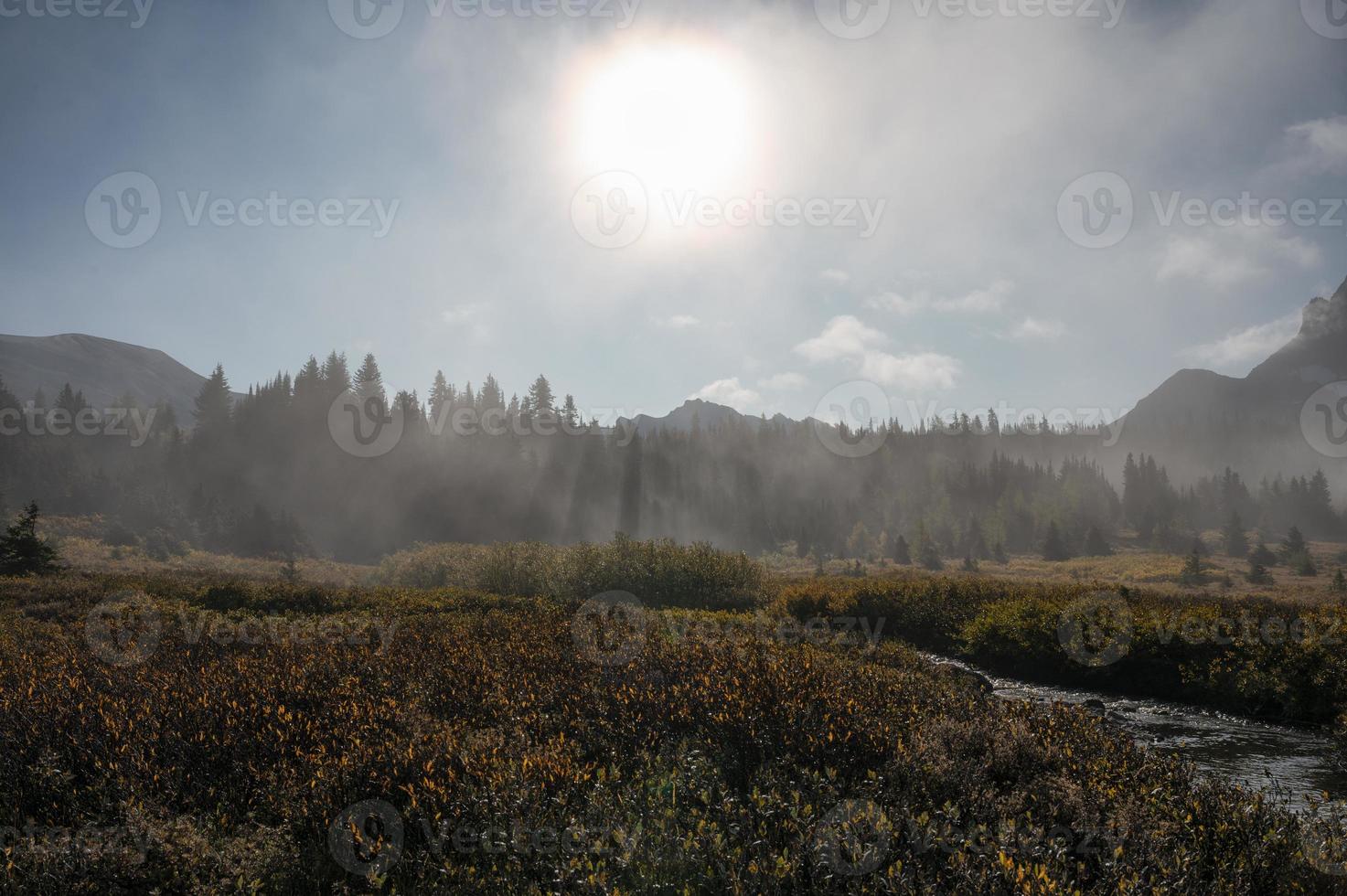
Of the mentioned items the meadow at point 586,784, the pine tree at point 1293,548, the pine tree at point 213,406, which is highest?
the pine tree at point 213,406

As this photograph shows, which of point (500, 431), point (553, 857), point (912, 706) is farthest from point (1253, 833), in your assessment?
point (500, 431)

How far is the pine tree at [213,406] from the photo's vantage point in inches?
3329

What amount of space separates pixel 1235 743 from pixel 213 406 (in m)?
101

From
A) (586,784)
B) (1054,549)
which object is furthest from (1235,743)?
(1054,549)

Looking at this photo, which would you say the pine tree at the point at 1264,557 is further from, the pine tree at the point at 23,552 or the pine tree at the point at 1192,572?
the pine tree at the point at 23,552

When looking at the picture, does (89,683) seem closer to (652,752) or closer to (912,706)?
(652,752)

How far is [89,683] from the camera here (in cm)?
795

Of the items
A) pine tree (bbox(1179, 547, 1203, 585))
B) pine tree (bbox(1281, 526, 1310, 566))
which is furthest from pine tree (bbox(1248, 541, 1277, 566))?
pine tree (bbox(1179, 547, 1203, 585))

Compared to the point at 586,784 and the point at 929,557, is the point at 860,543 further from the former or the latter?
the point at 586,784

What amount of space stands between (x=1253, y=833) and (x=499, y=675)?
23.0ft

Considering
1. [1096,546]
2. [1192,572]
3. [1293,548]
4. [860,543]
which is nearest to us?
[1192,572]

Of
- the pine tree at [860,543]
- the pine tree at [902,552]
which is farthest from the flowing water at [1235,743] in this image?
the pine tree at [860,543]

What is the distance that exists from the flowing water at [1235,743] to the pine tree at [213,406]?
96.5 meters

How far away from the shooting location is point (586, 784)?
213 inches
